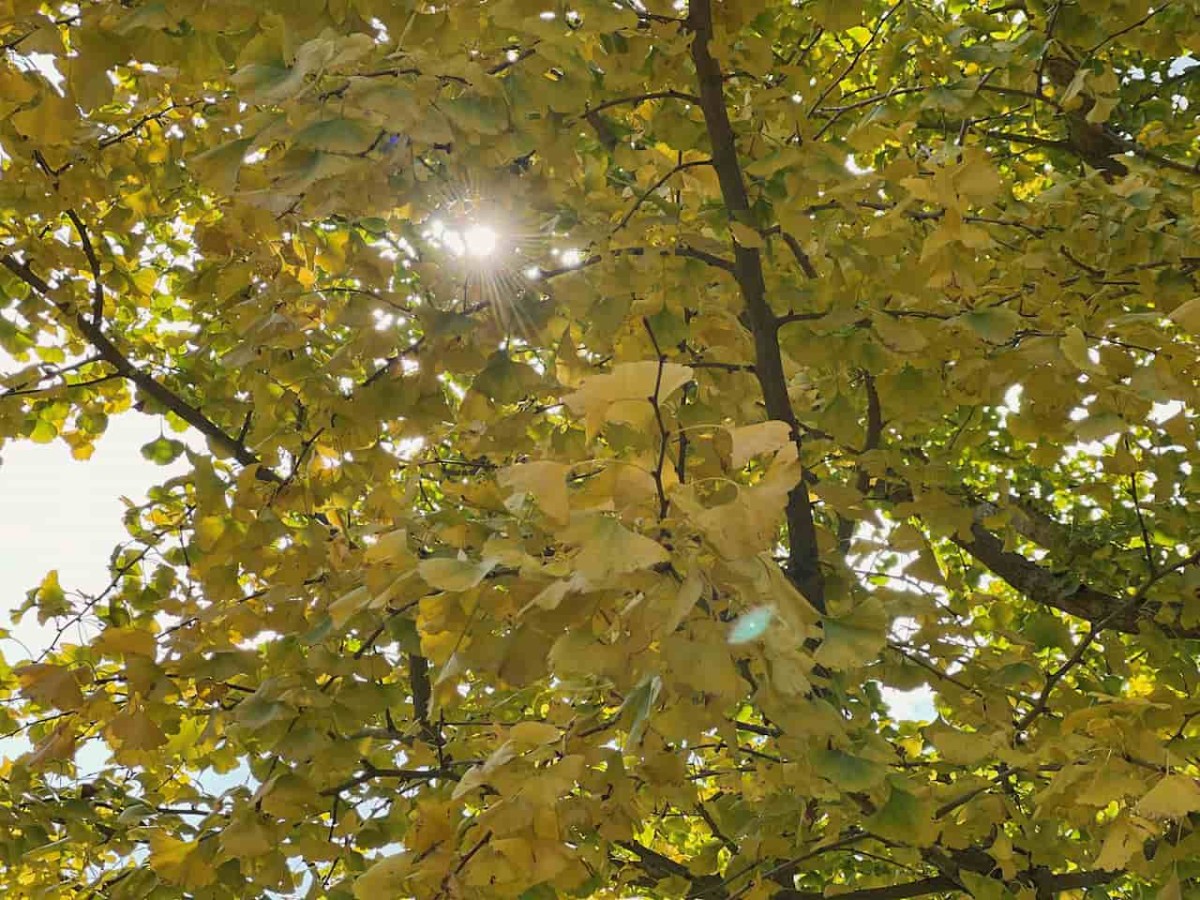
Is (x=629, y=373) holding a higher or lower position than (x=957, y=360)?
lower

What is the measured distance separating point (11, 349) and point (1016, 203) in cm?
324

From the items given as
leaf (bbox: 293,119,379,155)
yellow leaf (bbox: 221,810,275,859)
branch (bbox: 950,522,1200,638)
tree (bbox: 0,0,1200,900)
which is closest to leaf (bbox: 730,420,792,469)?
tree (bbox: 0,0,1200,900)

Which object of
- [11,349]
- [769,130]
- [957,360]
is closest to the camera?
[769,130]

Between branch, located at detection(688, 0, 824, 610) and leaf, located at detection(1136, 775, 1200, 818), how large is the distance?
698 mm

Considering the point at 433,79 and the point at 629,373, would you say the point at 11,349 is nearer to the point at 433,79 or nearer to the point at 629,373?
the point at 433,79

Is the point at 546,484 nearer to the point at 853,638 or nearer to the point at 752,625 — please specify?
the point at 752,625

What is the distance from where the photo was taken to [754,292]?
5.91 ft

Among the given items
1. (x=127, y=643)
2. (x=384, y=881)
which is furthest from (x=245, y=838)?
(x=384, y=881)

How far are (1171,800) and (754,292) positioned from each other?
1.05 meters

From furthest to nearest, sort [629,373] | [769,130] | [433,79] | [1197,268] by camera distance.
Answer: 1. [1197,268]
2. [769,130]
3. [433,79]
4. [629,373]

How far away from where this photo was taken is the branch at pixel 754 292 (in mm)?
1667

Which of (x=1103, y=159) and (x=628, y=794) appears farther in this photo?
(x=1103, y=159)

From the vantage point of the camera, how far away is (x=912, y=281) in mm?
1676

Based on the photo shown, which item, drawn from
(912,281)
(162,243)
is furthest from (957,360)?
(162,243)
